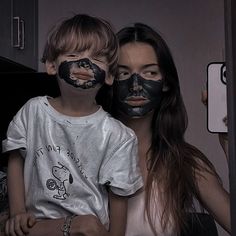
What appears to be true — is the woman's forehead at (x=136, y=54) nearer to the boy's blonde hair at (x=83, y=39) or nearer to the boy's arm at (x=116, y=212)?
the boy's blonde hair at (x=83, y=39)

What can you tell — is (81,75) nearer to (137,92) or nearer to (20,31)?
(137,92)

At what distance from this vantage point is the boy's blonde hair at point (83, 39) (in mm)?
925

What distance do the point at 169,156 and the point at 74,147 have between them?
0.95ft

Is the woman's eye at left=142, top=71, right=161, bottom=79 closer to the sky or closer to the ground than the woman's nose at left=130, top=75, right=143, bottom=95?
closer to the sky

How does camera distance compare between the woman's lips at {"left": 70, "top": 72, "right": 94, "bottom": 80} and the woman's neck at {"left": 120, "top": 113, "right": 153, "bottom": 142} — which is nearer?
the woman's lips at {"left": 70, "top": 72, "right": 94, "bottom": 80}

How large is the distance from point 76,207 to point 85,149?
11 cm

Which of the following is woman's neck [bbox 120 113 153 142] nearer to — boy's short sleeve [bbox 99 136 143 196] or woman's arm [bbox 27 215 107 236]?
boy's short sleeve [bbox 99 136 143 196]

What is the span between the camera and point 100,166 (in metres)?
0.93

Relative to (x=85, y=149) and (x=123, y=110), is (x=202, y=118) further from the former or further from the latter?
(x=85, y=149)

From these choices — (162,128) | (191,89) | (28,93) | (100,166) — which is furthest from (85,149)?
(191,89)

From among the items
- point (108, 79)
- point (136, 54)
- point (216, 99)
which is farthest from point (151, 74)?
point (216, 99)

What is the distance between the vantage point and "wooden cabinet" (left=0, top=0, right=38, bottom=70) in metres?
1.86

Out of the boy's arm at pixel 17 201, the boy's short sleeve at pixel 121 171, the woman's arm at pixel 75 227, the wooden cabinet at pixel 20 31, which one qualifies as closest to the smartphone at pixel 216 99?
the boy's short sleeve at pixel 121 171

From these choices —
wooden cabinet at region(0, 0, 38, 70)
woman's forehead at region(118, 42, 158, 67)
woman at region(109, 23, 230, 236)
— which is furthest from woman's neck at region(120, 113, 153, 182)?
wooden cabinet at region(0, 0, 38, 70)
